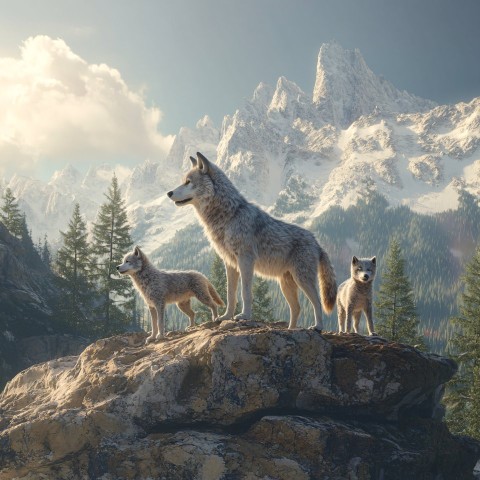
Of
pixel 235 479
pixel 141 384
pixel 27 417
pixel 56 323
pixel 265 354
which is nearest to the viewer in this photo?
pixel 235 479

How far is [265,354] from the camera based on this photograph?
9.45 meters

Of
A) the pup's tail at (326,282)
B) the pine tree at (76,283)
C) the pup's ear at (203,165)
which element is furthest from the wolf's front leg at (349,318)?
the pine tree at (76,283)

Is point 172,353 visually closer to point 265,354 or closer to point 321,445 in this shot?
point 265,354

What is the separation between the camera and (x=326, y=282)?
11.7 metres

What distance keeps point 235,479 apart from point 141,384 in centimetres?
291

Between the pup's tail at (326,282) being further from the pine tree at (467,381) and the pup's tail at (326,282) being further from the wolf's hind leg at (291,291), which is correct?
the pine tree at (467,381)

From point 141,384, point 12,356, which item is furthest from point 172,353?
point 12,356

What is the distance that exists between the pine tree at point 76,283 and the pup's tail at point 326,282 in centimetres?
2997

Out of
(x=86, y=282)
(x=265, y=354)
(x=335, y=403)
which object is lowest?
(x=335, y=403)

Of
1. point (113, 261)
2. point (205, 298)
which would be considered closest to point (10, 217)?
point (113, 261)

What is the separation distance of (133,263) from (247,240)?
506 cm

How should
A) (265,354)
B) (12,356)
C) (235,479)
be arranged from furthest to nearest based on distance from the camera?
1. (12,356)
2. (265,354)
3. (235,479)

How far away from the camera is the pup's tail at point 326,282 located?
11688 mm

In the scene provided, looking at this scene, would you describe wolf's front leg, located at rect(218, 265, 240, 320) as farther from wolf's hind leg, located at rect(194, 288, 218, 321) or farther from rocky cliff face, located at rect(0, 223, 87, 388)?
rocky cliff face, located at rect(0, 223, 87, 388)
